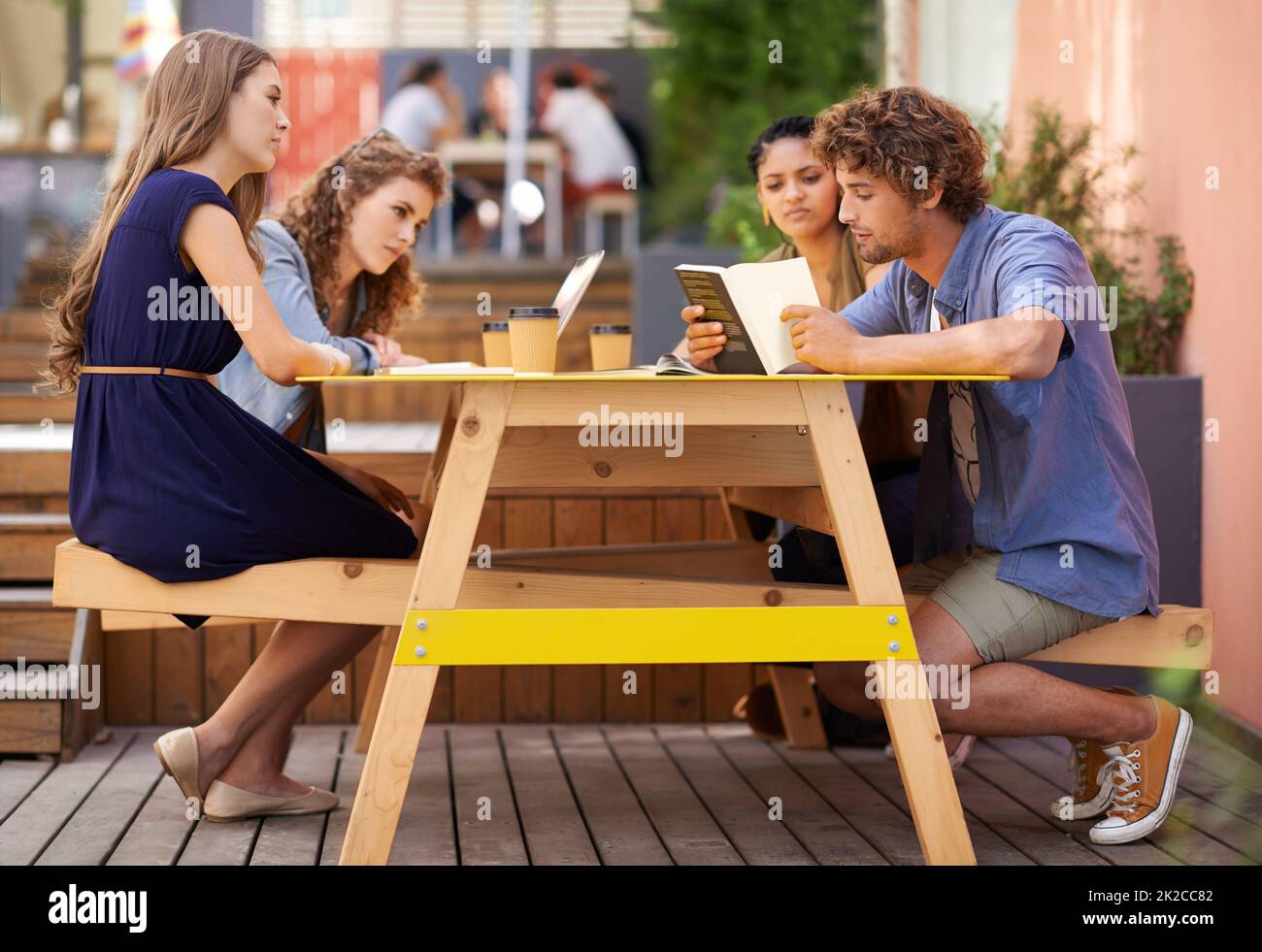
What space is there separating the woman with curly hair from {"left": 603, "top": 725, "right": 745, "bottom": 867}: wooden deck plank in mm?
925

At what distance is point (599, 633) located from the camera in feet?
6.83

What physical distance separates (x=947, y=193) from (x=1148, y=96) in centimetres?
165

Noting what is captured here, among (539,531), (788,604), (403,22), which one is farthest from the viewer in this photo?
(403,22)

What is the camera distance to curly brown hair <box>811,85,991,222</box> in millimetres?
2322

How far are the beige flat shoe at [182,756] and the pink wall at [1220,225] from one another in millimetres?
2071

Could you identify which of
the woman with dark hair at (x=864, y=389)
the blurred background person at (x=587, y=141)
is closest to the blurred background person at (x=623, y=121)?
the blurred background person at (x=587, y=141)

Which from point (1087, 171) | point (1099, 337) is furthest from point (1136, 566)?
point (1087, 171)

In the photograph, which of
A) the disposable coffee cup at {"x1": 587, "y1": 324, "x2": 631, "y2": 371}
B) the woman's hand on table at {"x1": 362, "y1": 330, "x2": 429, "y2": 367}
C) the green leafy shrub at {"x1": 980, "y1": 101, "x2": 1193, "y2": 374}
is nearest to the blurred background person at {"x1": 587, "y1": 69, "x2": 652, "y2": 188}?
the green leafy shrub at {"x1": 980, "y1": 101, "x2": 1193, "y2": 374}

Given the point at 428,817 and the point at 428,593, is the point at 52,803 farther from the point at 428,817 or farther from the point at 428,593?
the point at 428,593

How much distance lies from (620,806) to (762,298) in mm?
1057

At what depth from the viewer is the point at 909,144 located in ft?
7.60

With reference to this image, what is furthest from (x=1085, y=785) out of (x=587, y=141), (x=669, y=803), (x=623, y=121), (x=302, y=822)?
(x=623, y=121)

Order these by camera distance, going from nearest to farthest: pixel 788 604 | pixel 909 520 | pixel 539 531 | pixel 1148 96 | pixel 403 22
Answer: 1. pixel 788 604
2. pixel 909 520
3. pixel 539 531
4. pixel 1148 96
5. pixel 403 22
